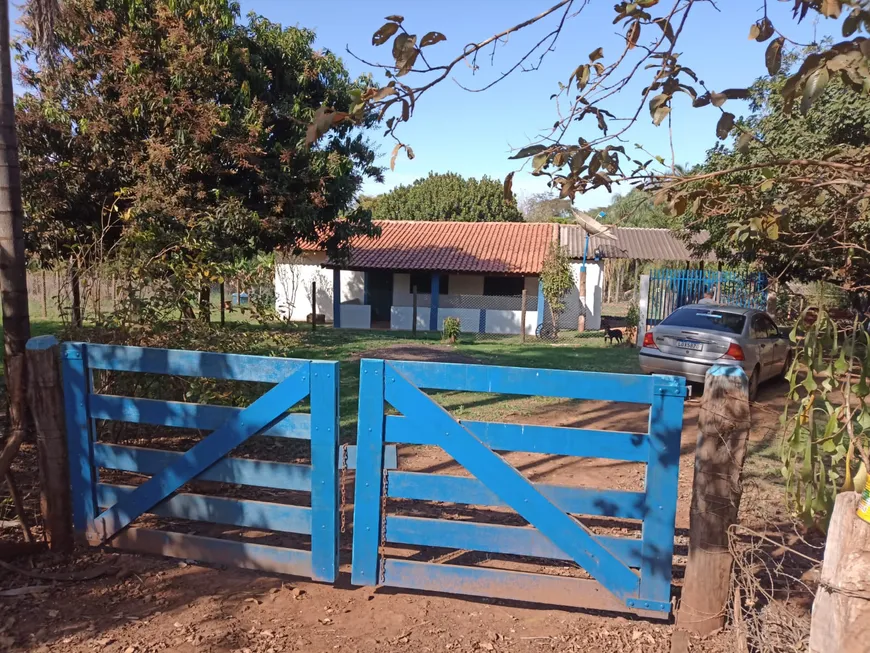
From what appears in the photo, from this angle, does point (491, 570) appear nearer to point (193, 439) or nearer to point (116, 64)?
point (193, 439)

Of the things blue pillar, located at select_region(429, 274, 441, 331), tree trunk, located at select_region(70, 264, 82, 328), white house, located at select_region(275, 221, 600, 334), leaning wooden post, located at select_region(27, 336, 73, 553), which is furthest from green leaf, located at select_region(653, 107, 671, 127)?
blue pillar, located at select_region(429, 274, 441, 331)

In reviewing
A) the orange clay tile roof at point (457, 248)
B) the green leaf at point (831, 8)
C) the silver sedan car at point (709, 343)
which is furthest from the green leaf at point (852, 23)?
the orange clay tile roof at point (457, 248)

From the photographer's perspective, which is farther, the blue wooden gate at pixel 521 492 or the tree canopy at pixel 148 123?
the tree canopy at pixel 148 123

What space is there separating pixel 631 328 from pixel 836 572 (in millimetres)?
16303

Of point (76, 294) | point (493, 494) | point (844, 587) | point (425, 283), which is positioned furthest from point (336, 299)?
point (844, 587)

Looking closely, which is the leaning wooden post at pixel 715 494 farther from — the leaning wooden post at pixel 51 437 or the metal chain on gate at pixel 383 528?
the leaning wooden post at pixel 51 437

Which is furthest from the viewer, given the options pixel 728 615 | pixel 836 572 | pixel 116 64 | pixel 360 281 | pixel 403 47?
pixel 360 281

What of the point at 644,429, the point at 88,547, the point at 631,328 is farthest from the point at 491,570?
the point at 631,328

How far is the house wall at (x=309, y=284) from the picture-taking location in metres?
23.9

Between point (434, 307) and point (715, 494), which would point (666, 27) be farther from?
point (434, 307)

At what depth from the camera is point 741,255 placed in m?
14.1

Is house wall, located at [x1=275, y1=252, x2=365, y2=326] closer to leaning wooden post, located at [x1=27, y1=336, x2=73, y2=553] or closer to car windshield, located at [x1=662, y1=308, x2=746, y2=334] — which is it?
car windshield, located at [x1=662, y1=308, x2=746, y2=334]

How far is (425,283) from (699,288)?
32.5ft

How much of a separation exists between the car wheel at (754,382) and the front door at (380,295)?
15.5 metres
